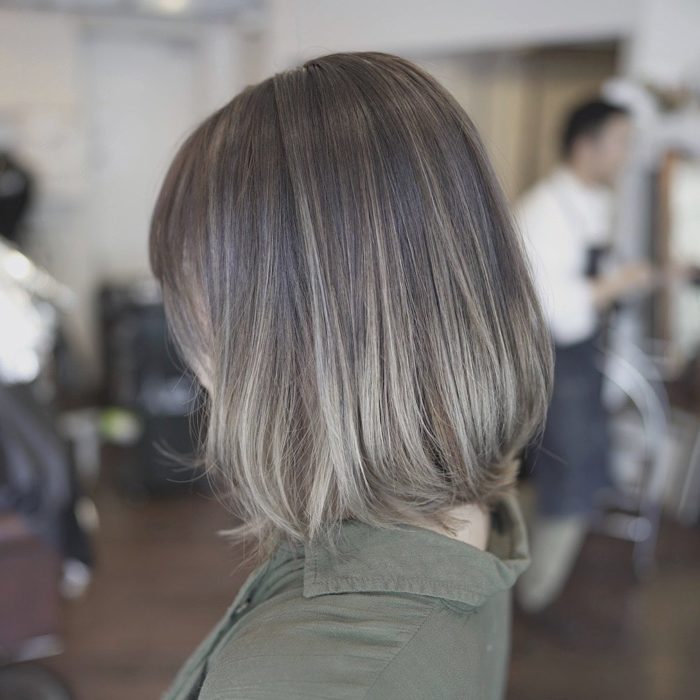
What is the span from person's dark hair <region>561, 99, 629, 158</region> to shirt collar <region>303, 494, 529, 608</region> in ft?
5.39

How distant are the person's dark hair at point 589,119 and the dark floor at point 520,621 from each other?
1.45 meters

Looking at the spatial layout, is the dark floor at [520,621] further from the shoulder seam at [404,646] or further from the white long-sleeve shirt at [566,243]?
the shoulder seam at [404,646]

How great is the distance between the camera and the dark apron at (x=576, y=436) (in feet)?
6.23

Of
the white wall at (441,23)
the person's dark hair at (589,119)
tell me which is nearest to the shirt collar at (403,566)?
the person's dark hair at (589,119)

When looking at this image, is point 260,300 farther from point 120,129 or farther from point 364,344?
point 120,129

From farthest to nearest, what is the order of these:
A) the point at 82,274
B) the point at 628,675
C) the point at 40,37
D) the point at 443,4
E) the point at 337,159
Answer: the point at 82,274 → the point at 40,37 → the point at 443,4 → the point at 628,675 → the point at 337,159

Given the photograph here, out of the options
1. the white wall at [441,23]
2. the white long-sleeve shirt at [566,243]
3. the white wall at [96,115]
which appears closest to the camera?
the white long-sleeve shirt at [566,243]

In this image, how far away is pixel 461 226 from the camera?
541mm

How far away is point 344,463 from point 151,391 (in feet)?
8.07

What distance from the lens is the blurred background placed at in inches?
74.4

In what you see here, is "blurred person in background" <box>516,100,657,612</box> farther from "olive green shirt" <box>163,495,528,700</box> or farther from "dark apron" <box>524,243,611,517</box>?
"olive green shirt" <box>163,495,528,700</box>

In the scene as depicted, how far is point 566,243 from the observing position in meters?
1.89

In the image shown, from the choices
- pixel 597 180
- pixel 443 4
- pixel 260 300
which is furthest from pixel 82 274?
pixel 260 300

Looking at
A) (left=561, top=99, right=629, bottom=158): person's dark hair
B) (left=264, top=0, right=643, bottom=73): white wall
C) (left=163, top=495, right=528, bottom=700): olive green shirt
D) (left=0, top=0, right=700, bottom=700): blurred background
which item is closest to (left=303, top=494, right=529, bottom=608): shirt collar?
(left=163, top=495, right=528, bottom=700): olive green shirt
